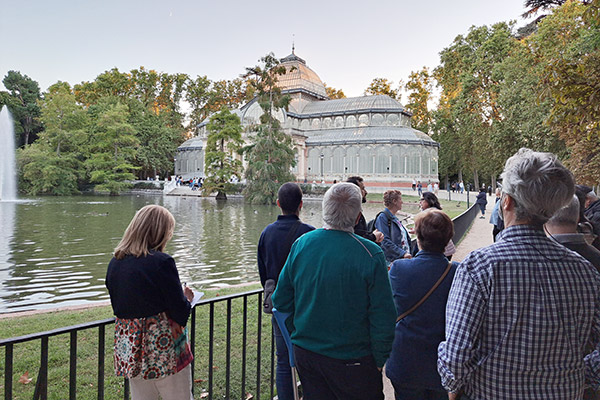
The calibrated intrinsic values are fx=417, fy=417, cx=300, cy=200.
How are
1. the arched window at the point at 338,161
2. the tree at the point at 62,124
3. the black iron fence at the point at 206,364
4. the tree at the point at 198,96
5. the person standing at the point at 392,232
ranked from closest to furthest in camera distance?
the black iron fence at the point at 206,364 < the person standing at the point at 392,232 < the tree at the point at 62,124 < the arched window at the point at 338,161 < the tree at the point at 198,96

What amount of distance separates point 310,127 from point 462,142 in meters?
28.6

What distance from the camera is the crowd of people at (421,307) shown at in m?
1.95

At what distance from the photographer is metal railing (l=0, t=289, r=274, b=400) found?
259 centimetres

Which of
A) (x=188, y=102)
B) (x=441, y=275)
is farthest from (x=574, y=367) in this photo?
(x=188, y=102)

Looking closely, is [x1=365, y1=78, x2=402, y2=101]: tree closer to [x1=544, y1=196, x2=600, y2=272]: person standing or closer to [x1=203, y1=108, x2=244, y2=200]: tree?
[x1=203, y1=108, x2=244, y2=200]: tree

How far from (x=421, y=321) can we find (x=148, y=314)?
1767mm

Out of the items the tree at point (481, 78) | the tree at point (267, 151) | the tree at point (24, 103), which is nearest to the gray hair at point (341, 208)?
the tree at point (481, 78)

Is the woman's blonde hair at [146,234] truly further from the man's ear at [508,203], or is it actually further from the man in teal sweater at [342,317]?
the man's ear at [508,203]

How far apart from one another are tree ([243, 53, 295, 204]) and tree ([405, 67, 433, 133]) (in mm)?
33656

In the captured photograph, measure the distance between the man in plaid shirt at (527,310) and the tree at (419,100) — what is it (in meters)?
65.0

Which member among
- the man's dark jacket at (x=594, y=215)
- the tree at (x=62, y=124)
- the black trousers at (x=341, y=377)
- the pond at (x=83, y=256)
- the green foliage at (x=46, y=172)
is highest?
the tree at (x=62, y=124)

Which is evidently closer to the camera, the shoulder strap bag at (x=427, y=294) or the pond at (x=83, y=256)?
the shoulder strap bag at (x=427, y=294)

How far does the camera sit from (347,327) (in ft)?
8.07

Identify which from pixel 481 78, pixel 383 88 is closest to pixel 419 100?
pixel 383 88
